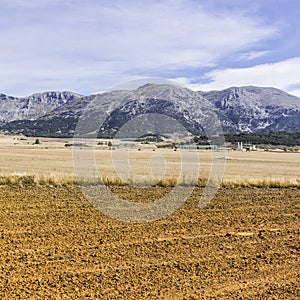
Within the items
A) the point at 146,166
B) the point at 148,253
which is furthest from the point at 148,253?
the point at 146,166

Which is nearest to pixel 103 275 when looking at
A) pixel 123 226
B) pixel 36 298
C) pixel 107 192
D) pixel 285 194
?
pixel 36 298

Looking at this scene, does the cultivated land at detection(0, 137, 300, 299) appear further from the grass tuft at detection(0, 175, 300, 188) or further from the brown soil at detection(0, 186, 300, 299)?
the grass tuft at detection(0, 175, 300, 188)

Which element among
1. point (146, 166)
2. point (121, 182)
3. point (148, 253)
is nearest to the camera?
point (148, 253)

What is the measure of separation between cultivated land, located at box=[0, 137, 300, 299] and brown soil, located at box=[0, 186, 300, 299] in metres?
0.02

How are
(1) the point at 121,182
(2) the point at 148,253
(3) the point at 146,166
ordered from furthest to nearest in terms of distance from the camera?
(3) the point at 146,166 < (1) the point at 121,182 < (2) the point at 148,253

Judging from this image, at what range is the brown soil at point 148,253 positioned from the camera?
7.67 meters

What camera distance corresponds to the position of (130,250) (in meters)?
10.2

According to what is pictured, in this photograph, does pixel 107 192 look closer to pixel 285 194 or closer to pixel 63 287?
pixel 285 194

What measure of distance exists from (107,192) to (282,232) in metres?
9.81

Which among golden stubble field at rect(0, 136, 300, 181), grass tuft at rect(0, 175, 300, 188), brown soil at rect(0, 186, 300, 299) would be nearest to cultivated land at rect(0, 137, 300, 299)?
brown soil at rect(0, 186, 300, 299)

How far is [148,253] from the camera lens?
9.98 m

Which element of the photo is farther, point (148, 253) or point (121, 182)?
point (121, 182)

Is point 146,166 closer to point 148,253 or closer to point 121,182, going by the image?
point 121,182

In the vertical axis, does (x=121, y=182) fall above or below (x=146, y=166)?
above
